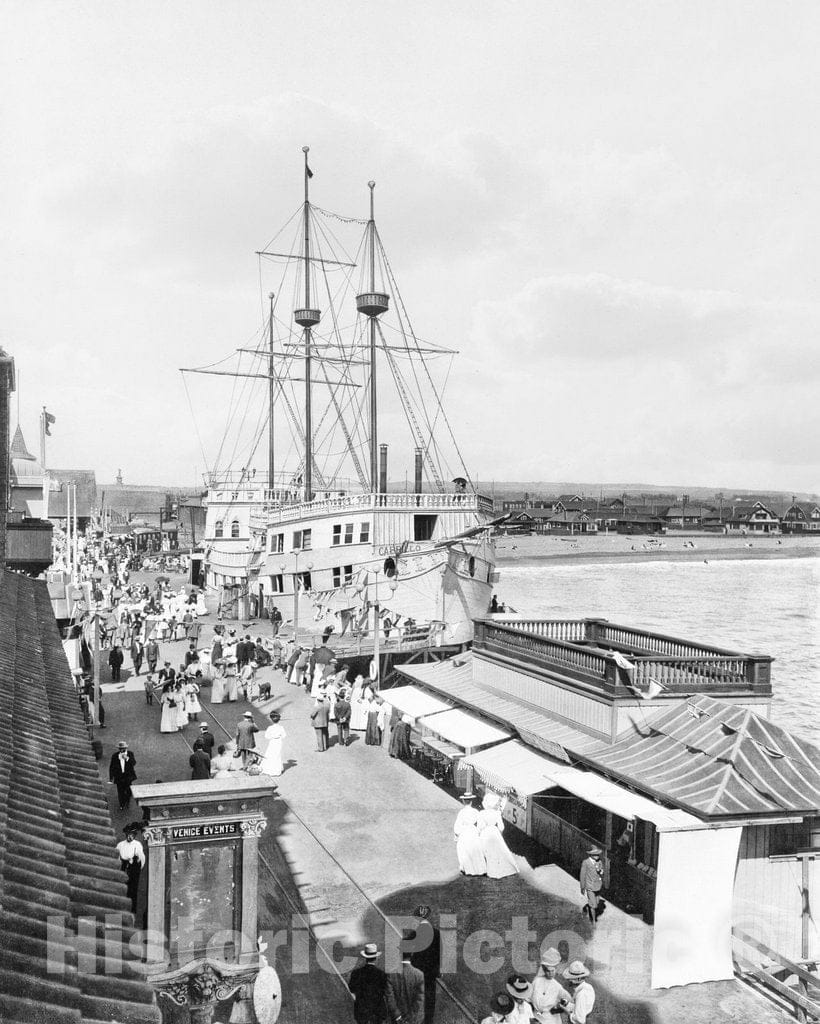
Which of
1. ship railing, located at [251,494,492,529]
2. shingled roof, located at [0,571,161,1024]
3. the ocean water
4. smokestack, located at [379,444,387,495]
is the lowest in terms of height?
the ocean water

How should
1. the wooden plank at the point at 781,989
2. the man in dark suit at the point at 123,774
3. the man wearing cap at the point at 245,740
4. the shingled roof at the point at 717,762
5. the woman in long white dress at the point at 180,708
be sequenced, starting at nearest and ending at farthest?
the wooden plank at the point at 781,989
the shingled roof at the point at 717,762
the man in dark suit at the point at 123,774
the man wearing cap at the point at 245,740
the woman in long white dress at the point at 180,708

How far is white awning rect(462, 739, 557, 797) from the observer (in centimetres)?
1440

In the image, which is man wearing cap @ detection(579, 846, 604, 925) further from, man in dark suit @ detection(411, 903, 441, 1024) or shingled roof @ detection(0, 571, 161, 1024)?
shingled roof @ detection(0, 571, 161, 1024)

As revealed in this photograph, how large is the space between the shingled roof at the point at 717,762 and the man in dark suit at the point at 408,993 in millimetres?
4421

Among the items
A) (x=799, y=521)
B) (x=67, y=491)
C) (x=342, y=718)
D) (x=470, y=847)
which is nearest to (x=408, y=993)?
(x=470, y=847)

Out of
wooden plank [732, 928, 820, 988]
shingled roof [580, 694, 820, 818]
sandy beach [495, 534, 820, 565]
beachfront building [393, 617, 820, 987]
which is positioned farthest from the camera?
sandy beach [495, 534, 820, 565]

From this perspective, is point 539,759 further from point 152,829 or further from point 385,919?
point 152,829

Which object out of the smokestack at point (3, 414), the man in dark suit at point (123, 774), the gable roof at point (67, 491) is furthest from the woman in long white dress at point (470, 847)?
the gable roof at point (67, 491)

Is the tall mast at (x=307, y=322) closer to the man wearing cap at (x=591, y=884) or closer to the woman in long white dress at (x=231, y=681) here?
the woman in long white dress at (x=231, y=681)

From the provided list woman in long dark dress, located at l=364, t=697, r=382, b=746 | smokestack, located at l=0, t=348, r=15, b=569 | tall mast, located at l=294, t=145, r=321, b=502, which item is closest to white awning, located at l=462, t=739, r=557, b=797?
woman in long dark dress, located at l=364, t=697, r=382, b=746

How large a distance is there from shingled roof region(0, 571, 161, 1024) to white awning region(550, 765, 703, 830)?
7.01 m

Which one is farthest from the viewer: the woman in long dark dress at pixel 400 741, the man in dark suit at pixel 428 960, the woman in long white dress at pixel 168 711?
the woman in long white dress at pixel 168 711

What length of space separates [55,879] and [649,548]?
14983 centimetres

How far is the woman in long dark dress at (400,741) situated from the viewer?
828 inches
